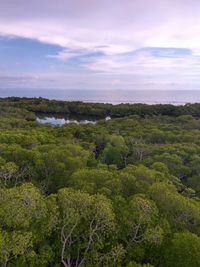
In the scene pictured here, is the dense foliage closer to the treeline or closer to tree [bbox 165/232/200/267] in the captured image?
tree [bbox 165/232/200/267]

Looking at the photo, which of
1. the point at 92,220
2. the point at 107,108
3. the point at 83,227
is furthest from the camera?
the point at 107,108

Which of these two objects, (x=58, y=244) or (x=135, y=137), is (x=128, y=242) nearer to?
(x=58, y=244)

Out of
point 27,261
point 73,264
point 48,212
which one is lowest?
point 73,264

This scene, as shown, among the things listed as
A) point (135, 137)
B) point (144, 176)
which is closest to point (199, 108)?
point (135, 137)

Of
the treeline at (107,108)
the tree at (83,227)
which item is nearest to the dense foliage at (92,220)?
the tree at (83,227)

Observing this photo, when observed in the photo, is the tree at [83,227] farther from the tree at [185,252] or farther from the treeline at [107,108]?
the treeline at [107,108]

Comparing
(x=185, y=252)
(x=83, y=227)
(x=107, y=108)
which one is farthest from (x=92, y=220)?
(x=107, y=108)

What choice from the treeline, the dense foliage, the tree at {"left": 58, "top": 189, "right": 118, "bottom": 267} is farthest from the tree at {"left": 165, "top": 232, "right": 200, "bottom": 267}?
the treeline

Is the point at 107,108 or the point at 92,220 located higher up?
the point at 107,108

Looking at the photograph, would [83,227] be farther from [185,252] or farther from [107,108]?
[107,108]
